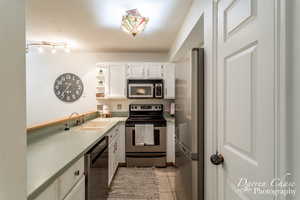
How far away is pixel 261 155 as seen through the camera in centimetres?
78

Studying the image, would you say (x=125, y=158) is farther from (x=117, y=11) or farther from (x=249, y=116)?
(x=249, y=116)

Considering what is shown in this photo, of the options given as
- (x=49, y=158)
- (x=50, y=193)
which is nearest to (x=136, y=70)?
(x=49, y=158)

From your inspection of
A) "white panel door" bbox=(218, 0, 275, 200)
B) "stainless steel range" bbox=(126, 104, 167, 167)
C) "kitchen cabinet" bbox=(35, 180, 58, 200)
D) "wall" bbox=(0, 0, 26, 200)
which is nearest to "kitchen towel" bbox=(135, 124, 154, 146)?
"stainless steel range" bbox=(126, 104, 167, 167)

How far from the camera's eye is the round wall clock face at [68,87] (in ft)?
15.0

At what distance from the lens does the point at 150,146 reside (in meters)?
3.79

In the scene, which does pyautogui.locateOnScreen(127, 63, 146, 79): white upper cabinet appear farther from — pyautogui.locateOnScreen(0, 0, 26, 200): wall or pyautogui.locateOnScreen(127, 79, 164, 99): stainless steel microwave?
pyautogui.locateOnScreen(0, 0, 26, 200): wall

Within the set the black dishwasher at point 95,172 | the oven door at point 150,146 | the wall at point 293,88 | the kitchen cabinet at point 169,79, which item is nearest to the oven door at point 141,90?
the kitchen cabinet at point 169,79

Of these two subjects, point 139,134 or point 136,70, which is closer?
point 139,134

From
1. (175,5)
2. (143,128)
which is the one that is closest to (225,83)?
(175,5)

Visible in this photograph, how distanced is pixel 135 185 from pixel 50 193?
212 centimetres

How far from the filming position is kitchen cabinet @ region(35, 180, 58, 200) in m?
0.97

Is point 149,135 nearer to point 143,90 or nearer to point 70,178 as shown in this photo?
point 143,90

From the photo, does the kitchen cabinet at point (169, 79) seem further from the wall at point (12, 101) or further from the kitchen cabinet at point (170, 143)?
the wall at point (12, 101)

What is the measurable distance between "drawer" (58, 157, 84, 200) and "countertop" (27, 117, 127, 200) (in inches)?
1.9
